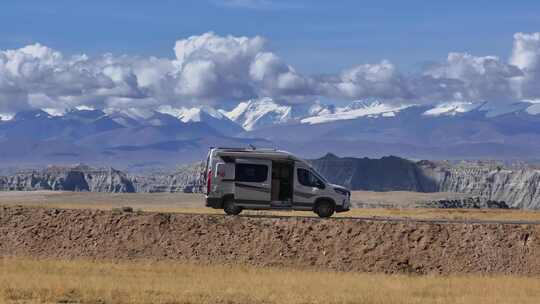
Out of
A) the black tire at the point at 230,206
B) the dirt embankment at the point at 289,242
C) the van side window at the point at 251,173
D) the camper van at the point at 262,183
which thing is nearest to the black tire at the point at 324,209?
the camper van at the point at 262,183

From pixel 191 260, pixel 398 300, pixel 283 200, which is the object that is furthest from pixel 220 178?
pixel 398 300

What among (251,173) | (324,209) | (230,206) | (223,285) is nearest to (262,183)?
(251,173)

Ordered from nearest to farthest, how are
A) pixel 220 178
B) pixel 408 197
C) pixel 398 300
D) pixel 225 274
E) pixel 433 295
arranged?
pixel 398 300 < pixel 433 295 < pixel 225 274 < pixel 220 178 < pixel 408 197

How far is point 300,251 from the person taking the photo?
3638 centimetres

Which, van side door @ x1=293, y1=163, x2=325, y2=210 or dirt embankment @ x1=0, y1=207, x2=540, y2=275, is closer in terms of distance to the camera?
dirt embankment @ x1=0, y1=207, x2=540, y2=275

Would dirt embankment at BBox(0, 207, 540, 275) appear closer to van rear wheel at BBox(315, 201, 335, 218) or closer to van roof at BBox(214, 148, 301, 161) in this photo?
van rear wheel at BBox(315, 201, 335, 218)

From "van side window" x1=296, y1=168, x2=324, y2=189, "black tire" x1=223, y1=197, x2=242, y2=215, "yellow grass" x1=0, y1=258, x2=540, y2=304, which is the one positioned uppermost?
"van side window" x1=296, y1=168, x2=324, y2=189

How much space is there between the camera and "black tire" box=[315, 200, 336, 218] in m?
40.9

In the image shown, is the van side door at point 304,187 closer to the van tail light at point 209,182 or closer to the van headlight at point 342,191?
the van headlight at point 342,191

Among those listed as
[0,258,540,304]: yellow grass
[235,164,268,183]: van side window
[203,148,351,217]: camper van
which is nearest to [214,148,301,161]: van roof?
[203,148,351,217]: camper van

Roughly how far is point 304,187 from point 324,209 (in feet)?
4.06

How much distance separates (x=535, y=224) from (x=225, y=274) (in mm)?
12550

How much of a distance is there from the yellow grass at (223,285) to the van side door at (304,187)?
Answer: 20.3 feet

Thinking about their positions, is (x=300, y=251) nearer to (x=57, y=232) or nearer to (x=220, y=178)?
(x=220, y=178)
